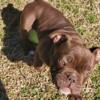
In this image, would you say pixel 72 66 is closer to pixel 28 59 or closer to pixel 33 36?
pixel 33 36

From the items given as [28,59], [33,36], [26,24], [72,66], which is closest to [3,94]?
[28,59]

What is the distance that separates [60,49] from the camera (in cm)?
525

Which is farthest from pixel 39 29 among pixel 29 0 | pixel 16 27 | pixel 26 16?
pixel 29 0

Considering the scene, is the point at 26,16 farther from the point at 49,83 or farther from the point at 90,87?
the point at 90,87

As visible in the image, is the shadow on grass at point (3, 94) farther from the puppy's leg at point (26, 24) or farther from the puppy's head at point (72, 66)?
the puppy's head at point (72, 66)

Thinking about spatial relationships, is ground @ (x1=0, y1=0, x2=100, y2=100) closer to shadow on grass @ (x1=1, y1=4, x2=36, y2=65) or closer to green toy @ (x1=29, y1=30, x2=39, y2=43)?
shadow on grass @ (x1=1, y1=4, x2=36, y2=65)

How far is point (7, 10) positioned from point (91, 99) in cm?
227

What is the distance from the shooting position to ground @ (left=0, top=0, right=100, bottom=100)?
20.1ft

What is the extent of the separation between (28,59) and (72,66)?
1.61 meters

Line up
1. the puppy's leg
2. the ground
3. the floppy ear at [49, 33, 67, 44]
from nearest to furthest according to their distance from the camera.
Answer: the floppy ear at [49, 33, 67, 44], the ground, the puppy's leg

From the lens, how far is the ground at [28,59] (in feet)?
20.1

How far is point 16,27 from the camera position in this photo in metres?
6.97

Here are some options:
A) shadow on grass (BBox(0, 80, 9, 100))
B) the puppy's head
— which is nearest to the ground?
shadow on grass (BBox(0, 80, 9, 100))

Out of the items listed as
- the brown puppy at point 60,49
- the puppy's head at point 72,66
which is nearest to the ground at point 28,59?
the brown puppy at point 60,49
